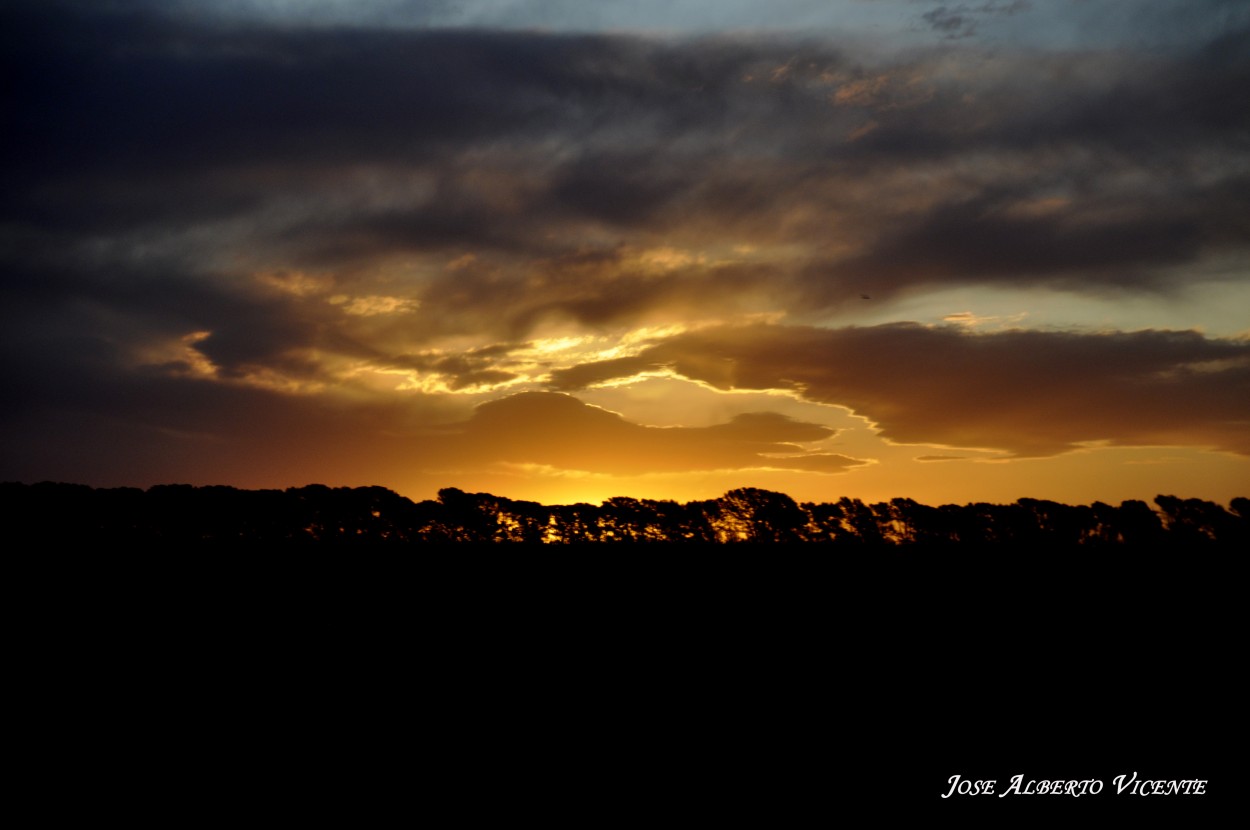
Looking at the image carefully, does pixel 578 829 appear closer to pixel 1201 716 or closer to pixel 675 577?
pixel 675 577

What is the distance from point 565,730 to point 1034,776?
7173mm

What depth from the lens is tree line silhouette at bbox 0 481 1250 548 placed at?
23.6 m

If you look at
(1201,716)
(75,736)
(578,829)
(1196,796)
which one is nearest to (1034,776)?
(1196,796)

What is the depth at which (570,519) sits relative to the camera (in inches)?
1105
